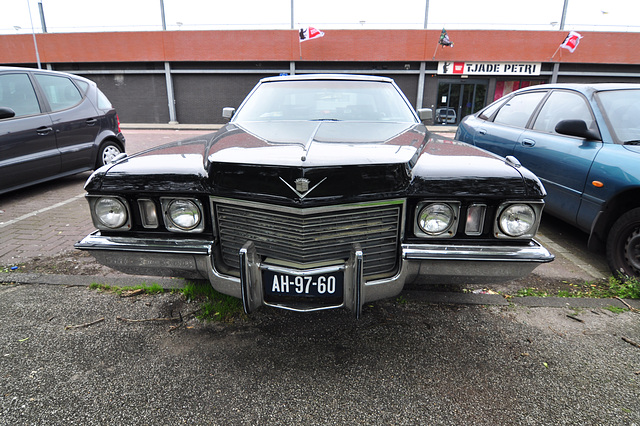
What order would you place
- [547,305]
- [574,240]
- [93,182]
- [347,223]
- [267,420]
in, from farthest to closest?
[574,240] < [547,305] < [93,182] < [347,223] < [267,420]

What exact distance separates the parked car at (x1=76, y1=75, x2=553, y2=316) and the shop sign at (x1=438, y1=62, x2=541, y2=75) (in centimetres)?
2165

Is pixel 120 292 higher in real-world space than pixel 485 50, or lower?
lower

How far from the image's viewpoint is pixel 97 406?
1.85 metres

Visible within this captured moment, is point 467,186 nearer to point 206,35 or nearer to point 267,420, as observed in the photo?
point 267,420

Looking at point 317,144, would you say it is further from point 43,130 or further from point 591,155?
point 43,130

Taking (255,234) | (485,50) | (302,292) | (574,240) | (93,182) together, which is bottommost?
(574,240)

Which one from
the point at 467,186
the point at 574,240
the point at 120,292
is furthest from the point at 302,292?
the point at 574,240

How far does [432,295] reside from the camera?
2.92 m

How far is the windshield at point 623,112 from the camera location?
11.0 ft

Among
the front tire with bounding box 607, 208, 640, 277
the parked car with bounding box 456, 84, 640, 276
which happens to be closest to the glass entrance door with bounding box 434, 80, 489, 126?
the parked car with bounding box 456, 84, 640, 276

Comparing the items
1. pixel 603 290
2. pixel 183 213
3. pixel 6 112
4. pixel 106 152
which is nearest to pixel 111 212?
pixel 183 213

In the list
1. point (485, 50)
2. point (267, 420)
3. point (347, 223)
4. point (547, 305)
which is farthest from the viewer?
point (485, 50)

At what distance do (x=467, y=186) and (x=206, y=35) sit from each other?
75.7ft

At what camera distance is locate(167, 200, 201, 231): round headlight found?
2121 mm
